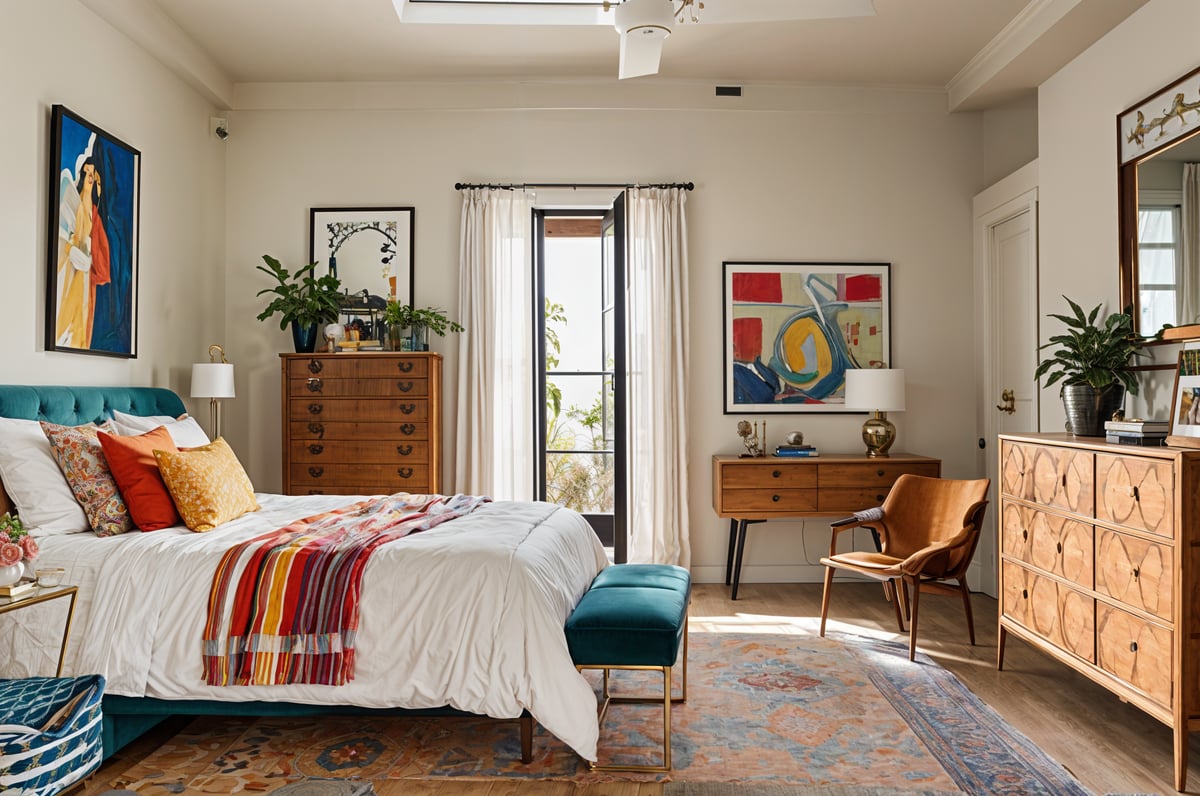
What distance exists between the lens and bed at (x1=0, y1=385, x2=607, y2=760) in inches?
103

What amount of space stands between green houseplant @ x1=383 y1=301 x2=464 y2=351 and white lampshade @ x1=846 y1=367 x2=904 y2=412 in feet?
8.04

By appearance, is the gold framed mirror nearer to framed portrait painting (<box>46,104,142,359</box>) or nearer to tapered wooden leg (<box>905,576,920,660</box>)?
tapered wooden leg (<box>905,576,920,660</box>)

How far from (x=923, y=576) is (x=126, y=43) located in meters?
4.68

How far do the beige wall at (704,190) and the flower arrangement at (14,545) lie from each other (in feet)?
9.67

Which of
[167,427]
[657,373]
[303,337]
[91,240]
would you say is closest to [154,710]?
[167,427]

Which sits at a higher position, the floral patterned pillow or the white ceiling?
the white ceiling

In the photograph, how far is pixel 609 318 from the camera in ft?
18.7

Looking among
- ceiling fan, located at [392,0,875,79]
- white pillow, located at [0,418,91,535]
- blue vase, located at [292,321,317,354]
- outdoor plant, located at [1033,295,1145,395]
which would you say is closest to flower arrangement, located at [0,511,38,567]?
white pillow, located at [0,418,91,535]

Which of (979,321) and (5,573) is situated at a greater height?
(979,321)

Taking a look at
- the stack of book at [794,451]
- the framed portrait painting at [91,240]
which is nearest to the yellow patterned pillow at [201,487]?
the framed portrait painting at [91,240]

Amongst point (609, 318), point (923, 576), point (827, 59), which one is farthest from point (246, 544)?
point (827, 59)

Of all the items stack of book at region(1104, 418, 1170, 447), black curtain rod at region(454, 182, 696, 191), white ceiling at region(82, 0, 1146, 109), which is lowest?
stack of book at region(1104, 418, 1170, 447)

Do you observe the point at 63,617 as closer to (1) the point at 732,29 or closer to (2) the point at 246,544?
(2) the point at 246,544

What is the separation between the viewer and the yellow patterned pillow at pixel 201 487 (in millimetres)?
3088
